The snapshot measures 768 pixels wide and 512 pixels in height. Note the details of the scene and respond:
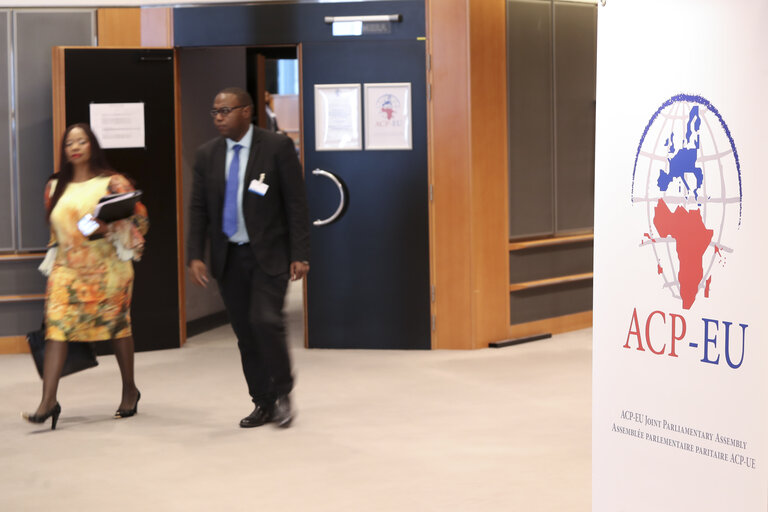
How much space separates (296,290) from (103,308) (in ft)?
19.6

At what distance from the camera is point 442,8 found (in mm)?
7098

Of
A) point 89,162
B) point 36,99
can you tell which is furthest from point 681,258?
point 36,99

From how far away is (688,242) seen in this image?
254cm

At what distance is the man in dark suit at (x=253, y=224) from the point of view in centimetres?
507

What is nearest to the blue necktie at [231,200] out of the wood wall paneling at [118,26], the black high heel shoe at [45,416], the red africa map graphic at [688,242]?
the black high heel shoe at [45,416]

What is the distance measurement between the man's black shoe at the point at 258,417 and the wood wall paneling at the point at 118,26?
3.27m

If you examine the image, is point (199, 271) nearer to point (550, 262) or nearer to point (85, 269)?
point (85, 269)

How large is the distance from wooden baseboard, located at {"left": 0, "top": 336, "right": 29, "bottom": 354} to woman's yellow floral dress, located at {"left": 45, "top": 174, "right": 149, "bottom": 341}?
2.37 m

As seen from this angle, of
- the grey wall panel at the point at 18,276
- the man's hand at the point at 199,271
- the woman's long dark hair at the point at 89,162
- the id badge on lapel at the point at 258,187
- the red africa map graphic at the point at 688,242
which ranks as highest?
the woman's long dark hair at the point at 89,162

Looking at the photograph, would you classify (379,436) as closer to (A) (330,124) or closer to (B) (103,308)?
(B) (103,308)

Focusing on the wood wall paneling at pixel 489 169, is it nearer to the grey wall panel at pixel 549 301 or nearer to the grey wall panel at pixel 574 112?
the grey wall panel at pixel 549 301

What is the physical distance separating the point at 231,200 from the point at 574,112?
3.66 meters

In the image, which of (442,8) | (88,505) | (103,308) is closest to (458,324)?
(442,8)

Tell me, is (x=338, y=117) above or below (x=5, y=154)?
above
